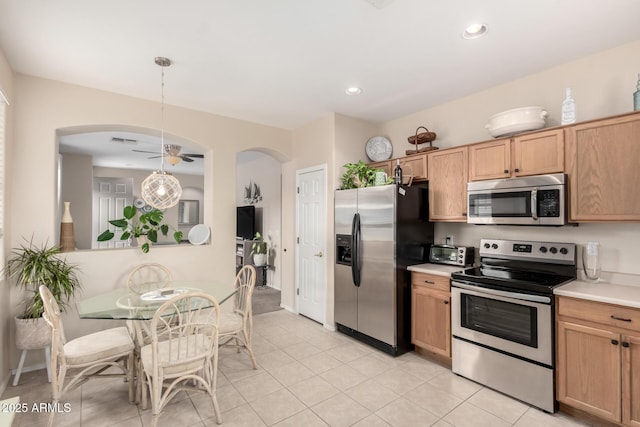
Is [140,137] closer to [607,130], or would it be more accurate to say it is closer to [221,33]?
[221,33]

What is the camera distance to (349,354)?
3318mm

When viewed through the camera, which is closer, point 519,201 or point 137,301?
point 137,301

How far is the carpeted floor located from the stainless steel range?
9.50ft

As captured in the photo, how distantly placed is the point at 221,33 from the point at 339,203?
2190 millimetres

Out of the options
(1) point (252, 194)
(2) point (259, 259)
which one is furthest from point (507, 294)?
(1) point (252, 194)

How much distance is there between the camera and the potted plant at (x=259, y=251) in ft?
20.4

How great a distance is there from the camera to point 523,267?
290 centimetres

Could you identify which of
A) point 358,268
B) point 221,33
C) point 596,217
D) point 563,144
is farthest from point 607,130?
point 221,33

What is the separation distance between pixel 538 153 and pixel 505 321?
143cm

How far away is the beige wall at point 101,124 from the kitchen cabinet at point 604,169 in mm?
3529

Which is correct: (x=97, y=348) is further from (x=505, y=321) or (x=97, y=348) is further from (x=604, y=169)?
(x=604, y=169)

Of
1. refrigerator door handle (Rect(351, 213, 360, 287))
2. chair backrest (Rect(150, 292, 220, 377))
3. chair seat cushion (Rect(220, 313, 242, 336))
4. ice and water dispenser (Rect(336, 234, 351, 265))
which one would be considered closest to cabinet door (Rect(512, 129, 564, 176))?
refrigerator door handle (Rect(351, 213, 360, 287))

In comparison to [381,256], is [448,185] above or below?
above

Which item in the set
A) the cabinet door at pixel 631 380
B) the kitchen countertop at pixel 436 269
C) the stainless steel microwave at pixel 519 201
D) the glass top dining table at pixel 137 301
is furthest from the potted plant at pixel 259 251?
the cabinet door at pixel 631 380
